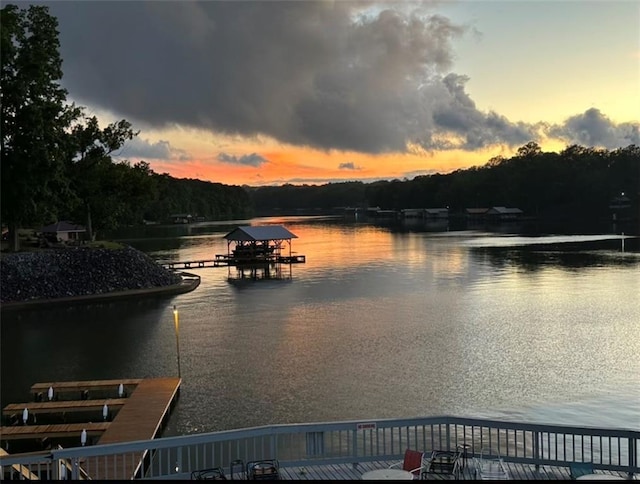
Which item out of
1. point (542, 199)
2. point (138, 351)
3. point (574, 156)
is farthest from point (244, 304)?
point (574, 156)

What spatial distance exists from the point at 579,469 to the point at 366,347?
1382cm

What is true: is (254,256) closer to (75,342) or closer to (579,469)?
Result: (75,342)

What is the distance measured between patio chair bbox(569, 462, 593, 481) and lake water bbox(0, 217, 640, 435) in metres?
6.38

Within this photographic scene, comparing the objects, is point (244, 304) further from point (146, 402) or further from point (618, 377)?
point (618, 377)

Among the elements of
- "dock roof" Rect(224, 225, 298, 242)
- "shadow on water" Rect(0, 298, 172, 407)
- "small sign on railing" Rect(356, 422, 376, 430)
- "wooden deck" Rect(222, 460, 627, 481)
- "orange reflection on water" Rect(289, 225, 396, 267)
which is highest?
"dock roof" Rect(224, 225, 298, 242)

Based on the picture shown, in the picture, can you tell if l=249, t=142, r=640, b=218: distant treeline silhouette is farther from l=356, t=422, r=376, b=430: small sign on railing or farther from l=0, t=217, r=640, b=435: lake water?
l=356, t=422, r=376, b=430: small sign on railing

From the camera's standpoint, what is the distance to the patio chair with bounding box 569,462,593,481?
8452 millimetres

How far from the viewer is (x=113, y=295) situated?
35.1m

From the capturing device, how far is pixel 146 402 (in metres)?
15.7

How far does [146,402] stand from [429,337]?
11936mm

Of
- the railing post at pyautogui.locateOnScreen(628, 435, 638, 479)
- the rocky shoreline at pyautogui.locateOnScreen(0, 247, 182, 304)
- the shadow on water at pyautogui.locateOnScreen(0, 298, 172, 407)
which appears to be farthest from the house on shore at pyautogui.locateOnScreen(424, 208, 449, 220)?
the railing post at pyautogui.locateOnScreen(628, 435, 638, 479)

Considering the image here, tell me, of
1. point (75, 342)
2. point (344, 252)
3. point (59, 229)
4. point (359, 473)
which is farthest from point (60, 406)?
point (59, 229)

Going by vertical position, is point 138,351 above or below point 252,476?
below

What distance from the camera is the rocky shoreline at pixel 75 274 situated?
33.6 metres
